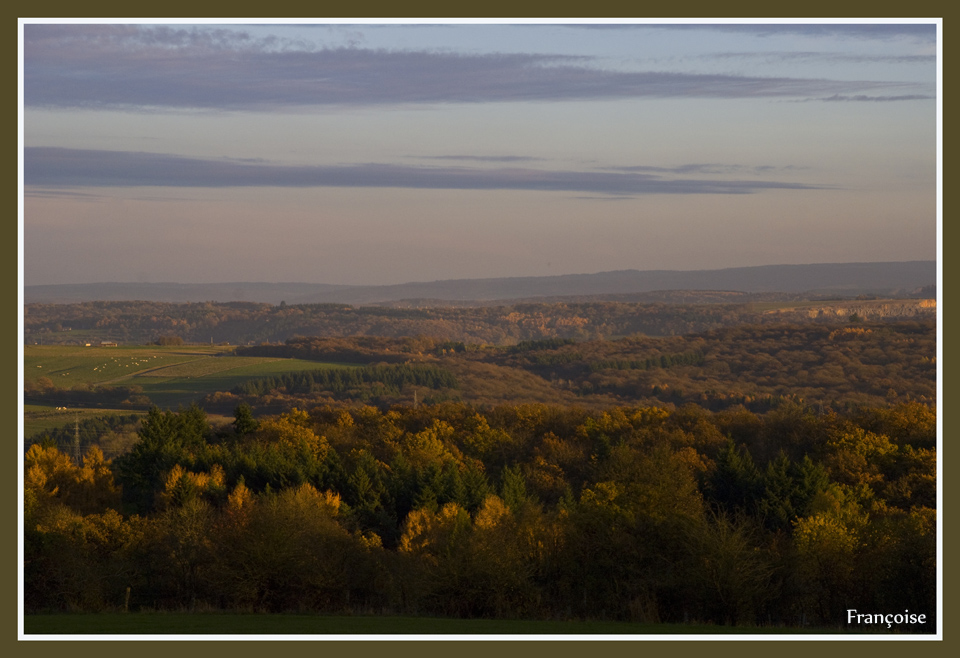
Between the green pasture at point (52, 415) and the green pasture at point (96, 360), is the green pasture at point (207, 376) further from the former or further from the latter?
the green pasture at point (52, 415)

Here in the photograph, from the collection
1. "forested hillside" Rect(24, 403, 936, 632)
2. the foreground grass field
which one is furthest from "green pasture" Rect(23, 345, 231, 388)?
the foreground grass field

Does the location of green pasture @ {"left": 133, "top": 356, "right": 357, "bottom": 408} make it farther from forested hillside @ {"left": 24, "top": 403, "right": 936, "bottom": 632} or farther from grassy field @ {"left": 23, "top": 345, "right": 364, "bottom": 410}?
forested hillside @ {"left": 24, "top": 403, "right": 936, "bottom": 632}

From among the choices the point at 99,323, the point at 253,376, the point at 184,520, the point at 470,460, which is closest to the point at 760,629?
the point at 184,520

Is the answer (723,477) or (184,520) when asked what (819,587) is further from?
(184,520)

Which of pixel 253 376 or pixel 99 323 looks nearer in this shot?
pixel 253 376

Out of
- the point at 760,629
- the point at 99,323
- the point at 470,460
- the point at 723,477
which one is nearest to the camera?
the point at 760,629

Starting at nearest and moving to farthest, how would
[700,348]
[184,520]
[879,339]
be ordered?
[184,520] → [879,339] → [700,348]
